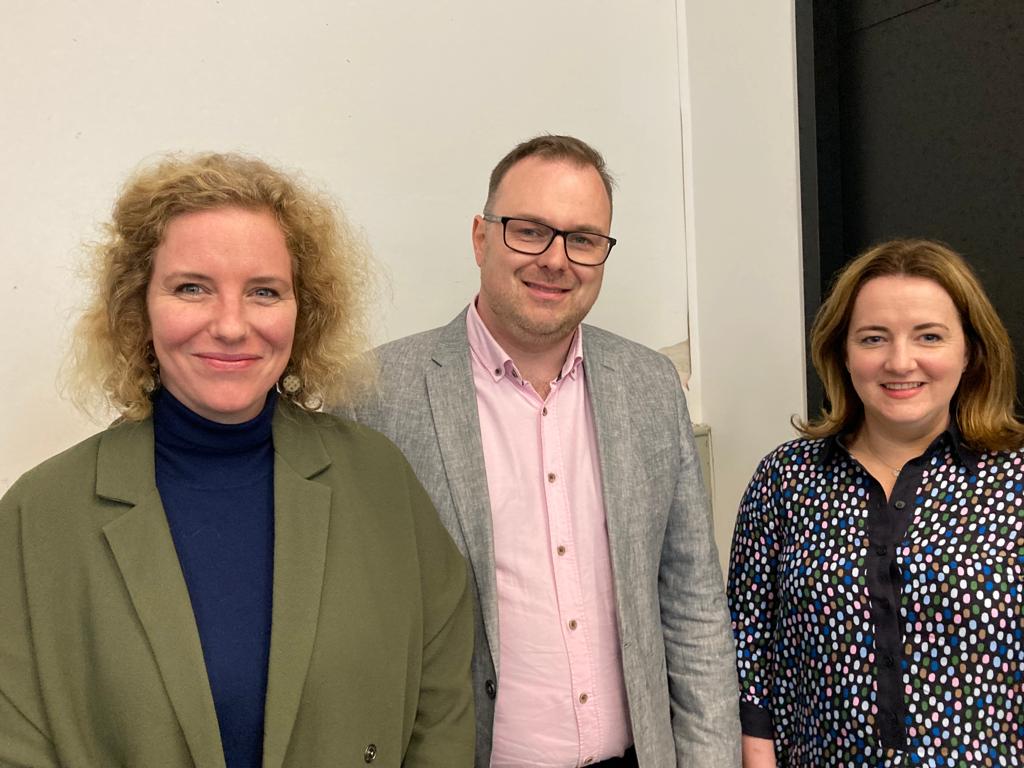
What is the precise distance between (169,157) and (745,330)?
1.86 m

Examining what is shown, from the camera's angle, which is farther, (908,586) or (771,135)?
(771,135)

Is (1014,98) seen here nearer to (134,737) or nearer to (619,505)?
(619,505)

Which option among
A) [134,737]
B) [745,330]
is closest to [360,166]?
[745,330]

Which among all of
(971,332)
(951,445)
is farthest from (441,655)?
(971,332)

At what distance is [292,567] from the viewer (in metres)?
1.23

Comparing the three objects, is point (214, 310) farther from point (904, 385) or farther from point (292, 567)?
point (904, 385)

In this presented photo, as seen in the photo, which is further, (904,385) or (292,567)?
(904,385)

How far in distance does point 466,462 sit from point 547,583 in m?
0.28

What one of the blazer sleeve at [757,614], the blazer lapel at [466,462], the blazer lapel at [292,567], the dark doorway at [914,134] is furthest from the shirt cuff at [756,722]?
the blazer lapel at [292,567]

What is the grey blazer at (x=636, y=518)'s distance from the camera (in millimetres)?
1539

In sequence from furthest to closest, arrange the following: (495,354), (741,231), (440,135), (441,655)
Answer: (741,231) < (440,135) < (495,354) < (441,655)

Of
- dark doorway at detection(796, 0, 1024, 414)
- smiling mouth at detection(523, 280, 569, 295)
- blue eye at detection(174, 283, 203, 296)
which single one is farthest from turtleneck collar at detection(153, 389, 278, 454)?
dark doorway at detection(796, 0, 1024, 414)

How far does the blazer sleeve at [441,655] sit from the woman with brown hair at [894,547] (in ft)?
2.30

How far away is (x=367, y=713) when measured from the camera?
1.25 meters
